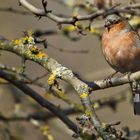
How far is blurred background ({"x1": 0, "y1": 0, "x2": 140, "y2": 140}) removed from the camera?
6.70 meters

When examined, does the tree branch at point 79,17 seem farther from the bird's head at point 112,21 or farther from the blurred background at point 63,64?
the blurred background at point 63,64

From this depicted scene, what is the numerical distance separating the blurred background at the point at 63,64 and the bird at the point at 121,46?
1.51 ft

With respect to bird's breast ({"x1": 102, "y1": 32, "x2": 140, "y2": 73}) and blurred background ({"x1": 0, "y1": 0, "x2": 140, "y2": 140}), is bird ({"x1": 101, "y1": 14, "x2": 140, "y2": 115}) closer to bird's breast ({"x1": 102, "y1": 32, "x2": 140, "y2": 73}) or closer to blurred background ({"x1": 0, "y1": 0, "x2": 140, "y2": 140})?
bird's breast ({"x1": 102, "y1": 32, "x2": 140, "y2": 73})

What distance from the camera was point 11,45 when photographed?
4566 mm

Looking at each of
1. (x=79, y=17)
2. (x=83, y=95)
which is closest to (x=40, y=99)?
(x=79, y=17)

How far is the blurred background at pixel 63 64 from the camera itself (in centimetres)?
670

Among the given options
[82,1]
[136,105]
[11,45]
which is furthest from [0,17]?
[11,45]

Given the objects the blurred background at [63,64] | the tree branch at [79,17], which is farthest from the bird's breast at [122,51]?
the tree branch at [79,17]

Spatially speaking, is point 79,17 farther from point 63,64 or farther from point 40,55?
point 63,64

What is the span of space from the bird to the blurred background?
18.2 inches

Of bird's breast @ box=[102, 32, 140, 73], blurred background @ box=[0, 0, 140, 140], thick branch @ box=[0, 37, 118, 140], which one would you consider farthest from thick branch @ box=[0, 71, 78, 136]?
blurred background @ box=[0, 0, 140, 140]

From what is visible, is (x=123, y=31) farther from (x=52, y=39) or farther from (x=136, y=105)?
(x=52, y=39)

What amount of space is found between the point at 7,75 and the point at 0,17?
654 cm

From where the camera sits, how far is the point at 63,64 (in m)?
10.8
